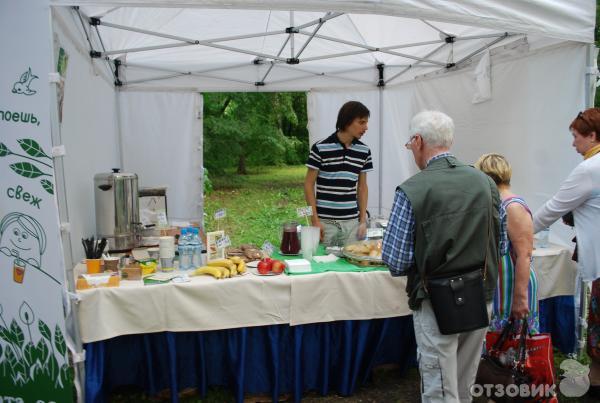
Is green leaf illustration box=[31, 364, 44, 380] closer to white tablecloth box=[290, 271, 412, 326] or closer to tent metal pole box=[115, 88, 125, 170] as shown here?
white tablecloth box=[290, 271, 412, 326]

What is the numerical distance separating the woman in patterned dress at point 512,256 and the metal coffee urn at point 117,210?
214 centimetres

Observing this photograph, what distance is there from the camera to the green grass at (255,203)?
810 cm

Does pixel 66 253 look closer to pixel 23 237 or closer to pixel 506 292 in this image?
pixel 23 237

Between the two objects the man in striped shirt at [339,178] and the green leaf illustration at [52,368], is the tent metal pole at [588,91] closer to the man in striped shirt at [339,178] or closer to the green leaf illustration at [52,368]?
the man in striped shirt at [339,178]

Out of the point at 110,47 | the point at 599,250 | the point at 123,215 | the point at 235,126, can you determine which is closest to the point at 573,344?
the point at 599,250

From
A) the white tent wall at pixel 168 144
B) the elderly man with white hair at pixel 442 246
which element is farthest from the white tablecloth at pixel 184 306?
the white tent wall at pixel 168 144

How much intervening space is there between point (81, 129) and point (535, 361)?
2.97 m

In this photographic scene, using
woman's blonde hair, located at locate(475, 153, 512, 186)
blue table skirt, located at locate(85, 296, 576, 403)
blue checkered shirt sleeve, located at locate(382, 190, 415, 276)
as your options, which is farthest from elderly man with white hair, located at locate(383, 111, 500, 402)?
blue table skirt, located at locate(85, 296, 576, 403)

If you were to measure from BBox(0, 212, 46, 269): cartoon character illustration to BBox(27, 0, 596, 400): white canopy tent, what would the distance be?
14 cm

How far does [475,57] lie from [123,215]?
3.04 meters

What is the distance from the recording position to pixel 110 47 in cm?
395

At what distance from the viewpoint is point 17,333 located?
2104 mm

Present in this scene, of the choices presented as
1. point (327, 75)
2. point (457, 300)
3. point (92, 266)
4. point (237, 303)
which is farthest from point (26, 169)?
point (327, 75)

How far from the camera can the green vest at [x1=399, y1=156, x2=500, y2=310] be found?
1.65 m
